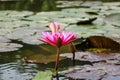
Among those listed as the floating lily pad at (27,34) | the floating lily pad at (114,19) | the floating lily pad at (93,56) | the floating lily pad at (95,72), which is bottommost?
the floating lily pad at (95,72)

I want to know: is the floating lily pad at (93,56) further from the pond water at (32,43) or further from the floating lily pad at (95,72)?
the floating lily pad at (95,72)

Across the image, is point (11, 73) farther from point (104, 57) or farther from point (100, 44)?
point (100, 44)

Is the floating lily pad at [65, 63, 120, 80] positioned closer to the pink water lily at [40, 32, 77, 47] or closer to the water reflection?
the pink water lily at [40, 32, 77, 47]

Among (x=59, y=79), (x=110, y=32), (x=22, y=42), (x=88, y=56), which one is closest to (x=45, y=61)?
(x=88, y=56)

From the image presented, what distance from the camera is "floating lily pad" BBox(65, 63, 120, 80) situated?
6.23ft

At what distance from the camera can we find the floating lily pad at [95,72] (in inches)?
74.8

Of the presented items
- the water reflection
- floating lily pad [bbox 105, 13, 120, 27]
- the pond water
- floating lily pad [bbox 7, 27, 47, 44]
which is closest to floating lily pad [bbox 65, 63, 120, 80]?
the pond water

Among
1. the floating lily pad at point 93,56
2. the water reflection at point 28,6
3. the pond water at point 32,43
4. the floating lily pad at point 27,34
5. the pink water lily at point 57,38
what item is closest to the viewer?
the pink water lily at point 57,38

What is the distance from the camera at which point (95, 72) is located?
6.47ft

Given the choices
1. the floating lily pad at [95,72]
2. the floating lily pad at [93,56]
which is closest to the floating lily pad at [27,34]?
the floating lily pad at [93,56]

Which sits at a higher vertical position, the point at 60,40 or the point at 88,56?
the point at 60,40

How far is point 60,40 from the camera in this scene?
1.78 meters

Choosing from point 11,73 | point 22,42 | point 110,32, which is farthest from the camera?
point 110,32

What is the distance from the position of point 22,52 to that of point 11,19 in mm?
1861
